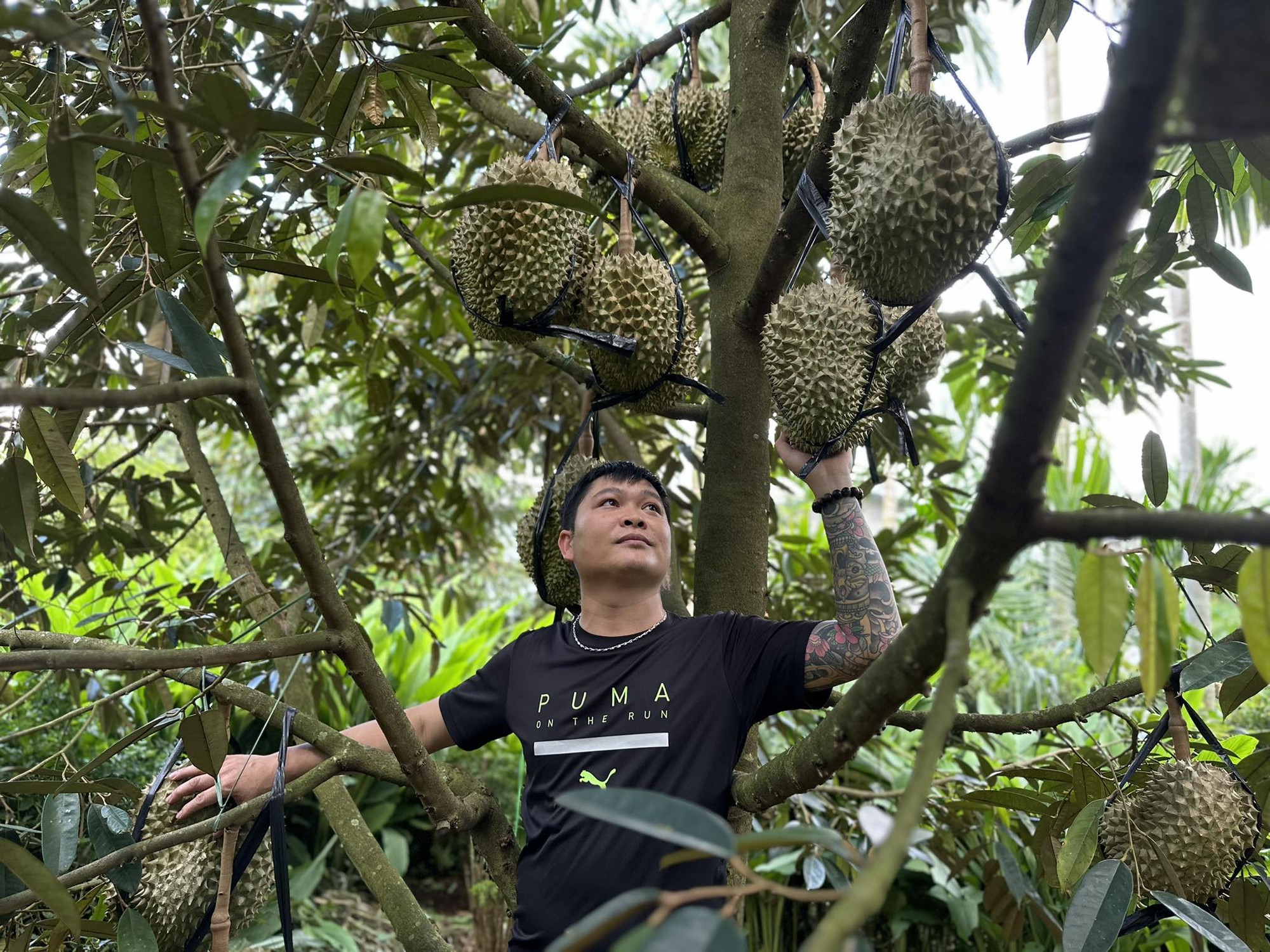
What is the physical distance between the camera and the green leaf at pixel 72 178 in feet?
2.37

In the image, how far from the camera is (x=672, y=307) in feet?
4.27

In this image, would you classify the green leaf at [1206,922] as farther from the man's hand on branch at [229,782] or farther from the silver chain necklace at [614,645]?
the man's hand on branch at [229,782]

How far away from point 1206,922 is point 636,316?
0.90 metres

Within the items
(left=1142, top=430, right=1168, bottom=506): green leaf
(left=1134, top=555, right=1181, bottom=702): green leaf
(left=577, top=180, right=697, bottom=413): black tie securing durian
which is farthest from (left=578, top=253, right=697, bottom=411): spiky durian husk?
(left=1134, top=555, right=1181, bottom=702): green leaf

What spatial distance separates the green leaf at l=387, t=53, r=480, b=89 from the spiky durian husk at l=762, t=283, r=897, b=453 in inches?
18.2

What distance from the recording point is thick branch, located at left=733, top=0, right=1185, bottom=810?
1.31 feet

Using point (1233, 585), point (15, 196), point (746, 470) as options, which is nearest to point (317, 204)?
point (746, 470)

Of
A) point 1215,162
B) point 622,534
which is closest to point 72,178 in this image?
point 622,534

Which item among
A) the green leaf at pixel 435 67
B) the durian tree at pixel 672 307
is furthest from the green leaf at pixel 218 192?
the green leaf at pixel 435 67

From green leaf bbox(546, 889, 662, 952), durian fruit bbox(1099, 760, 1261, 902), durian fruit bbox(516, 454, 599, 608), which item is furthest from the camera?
durian fruit bbox(516, 454, 599, 608)

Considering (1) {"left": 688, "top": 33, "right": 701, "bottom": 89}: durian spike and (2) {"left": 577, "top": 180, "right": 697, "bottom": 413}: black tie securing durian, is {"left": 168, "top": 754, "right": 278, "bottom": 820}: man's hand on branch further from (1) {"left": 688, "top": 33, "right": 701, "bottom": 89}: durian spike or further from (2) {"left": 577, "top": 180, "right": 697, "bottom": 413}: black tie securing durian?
(1) {"left": 688, "top": 33, "right": 701, "bottom": 89}: durian spike

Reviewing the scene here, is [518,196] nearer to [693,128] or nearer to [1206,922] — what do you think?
[1206,922]

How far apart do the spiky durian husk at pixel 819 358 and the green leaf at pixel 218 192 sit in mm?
712

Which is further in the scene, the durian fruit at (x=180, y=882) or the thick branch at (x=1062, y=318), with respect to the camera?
the durian fruit at (x=180, y=882)
